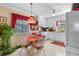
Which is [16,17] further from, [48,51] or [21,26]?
[48,51]

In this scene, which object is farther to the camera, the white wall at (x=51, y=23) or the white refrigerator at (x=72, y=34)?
the white wall at (x=51, y=23)

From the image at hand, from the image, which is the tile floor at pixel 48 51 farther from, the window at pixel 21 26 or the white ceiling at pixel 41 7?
the white ceiling at pixel 41 7

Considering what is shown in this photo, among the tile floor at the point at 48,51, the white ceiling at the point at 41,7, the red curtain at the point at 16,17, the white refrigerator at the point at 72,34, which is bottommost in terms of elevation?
the tile floor at the point at 48,51

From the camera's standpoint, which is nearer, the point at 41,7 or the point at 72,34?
the point at 72,34

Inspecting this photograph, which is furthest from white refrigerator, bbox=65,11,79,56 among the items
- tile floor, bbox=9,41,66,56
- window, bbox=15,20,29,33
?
window, bbox=15,20,29,33

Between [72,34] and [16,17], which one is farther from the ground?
[16,17]

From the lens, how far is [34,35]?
4.57 ft

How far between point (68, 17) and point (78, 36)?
295mm

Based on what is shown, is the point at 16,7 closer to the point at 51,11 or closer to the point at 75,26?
the point at 51,11

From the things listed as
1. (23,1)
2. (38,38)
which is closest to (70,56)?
(38,38)

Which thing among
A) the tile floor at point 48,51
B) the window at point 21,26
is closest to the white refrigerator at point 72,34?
the tile floor at point 48,51

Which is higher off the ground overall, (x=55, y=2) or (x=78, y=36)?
(x=55, y=2)

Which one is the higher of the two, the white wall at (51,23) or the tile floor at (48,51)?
the white wall at (51,23)

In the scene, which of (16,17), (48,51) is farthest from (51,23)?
(16,17)
